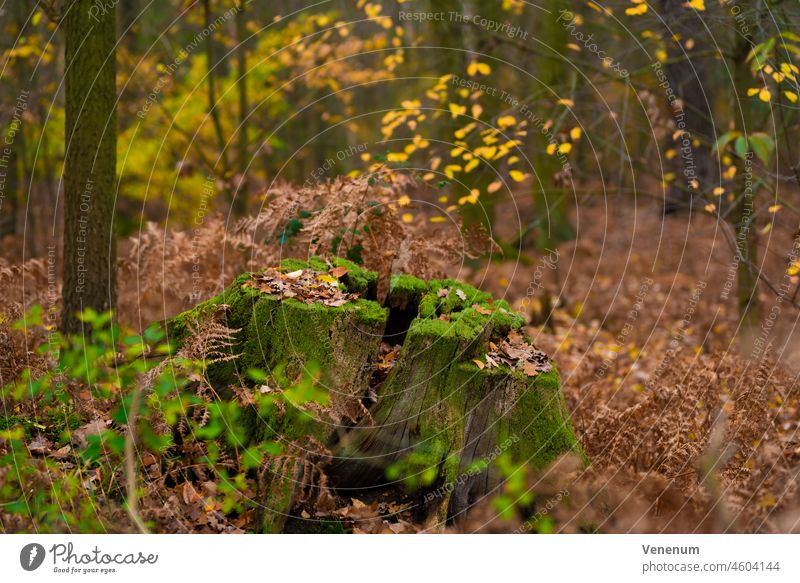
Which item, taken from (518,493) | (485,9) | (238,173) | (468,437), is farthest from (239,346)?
(485,9)

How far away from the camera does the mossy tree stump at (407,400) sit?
184 inches

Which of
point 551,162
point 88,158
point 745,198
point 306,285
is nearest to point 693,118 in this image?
point 551,162

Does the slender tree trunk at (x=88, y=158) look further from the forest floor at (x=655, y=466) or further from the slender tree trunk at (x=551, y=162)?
the slender tree trunk at (x=551, y=162)

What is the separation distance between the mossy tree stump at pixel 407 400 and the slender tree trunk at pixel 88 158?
7.04 ft

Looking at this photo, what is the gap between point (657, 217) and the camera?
57.5 ft

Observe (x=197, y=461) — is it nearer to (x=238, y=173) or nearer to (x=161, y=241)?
(x=161, y=241)

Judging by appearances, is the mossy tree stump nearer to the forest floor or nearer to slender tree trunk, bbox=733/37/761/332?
the forest floor

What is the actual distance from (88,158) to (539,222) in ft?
21.6

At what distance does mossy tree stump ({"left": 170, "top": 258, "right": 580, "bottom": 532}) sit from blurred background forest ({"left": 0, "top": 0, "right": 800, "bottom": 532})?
0.88ft

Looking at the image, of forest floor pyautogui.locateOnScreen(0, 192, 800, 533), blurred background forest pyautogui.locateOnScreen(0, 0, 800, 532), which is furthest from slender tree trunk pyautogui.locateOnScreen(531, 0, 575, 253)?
forest floor pyautogui.locateOnScreen(0, 192, 800, 533)

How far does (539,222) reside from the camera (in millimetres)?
10672

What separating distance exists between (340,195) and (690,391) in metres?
3.40

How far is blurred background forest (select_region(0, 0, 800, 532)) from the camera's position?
4.83m

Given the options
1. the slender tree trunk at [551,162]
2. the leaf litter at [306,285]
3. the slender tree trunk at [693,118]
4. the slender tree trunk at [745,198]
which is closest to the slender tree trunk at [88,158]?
the leaf litter at [306,285]
